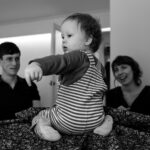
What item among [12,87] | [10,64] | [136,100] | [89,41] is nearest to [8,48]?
[10,64]

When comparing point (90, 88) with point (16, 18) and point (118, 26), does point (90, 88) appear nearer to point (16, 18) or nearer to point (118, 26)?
point (118, 26)

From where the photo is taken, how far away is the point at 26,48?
197 inches

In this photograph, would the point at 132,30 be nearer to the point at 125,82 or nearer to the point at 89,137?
the point at 125,82

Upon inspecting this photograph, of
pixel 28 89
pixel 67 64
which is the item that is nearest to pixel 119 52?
pixel 28 89

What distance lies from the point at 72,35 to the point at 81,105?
0.24m

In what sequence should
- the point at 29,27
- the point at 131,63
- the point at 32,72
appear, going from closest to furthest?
the point at 32,72 → the point at 131,63 → the point at 29,27

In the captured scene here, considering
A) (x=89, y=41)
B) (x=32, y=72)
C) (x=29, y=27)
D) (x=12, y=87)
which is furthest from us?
(x=29, y=27)

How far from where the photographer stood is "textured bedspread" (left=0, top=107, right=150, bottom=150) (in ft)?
2.49

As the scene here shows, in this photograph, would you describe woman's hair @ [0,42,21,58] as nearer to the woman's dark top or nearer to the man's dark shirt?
the man's dark shirt

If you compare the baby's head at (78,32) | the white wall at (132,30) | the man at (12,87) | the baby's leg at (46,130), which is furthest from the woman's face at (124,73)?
the baby's leg at (46,130)

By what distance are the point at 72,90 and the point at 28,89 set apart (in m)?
1.34

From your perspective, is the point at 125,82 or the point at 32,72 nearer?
the point at 32,72

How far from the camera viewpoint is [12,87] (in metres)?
1.93

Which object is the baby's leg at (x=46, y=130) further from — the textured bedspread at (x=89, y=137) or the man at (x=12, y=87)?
the man at (x=12, y=87)
